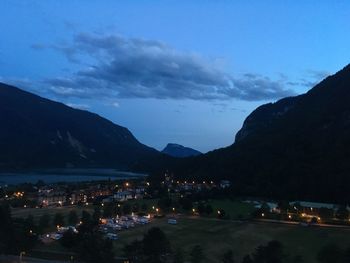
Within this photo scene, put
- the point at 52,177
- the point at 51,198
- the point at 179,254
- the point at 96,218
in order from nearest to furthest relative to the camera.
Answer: the point at 179,254, the point at 96,218, the point at 51,198, the point at 52,177

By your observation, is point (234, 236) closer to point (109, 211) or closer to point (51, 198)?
point (109, 211)

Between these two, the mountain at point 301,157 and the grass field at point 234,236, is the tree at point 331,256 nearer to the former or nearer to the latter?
the grass field at point 234,236

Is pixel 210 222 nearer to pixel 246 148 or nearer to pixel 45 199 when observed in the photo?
pixel 45 199

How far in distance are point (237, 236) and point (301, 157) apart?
43.2 meters

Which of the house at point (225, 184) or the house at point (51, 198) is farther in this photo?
the house at point (225, 184)

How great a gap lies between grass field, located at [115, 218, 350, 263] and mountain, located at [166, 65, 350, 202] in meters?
21.8

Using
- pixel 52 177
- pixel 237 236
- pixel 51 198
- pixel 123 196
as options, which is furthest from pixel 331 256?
pixel 52 177

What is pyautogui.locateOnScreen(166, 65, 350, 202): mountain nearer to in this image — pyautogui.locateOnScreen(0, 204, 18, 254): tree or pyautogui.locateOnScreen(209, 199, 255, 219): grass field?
pyautogui.locateOnScreen(209, 199, 255, 219): grass field

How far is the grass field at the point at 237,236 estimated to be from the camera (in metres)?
32.2

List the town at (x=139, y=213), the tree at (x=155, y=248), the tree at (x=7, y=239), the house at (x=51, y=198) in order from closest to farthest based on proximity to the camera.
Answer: the tree at (x=155, y=248), the tree at (x=7, y=239), the town at (x=139, y=213), the house at (x=51, y=198)

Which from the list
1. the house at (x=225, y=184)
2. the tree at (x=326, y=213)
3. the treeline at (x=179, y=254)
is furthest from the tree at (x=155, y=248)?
the house at (x=225, y=184)

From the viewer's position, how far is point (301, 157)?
77.5m

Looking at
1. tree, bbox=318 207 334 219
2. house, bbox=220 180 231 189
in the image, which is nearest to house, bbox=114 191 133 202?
house, bbox=220 180 231 189

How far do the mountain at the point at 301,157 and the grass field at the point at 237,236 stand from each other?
71.5 feet
